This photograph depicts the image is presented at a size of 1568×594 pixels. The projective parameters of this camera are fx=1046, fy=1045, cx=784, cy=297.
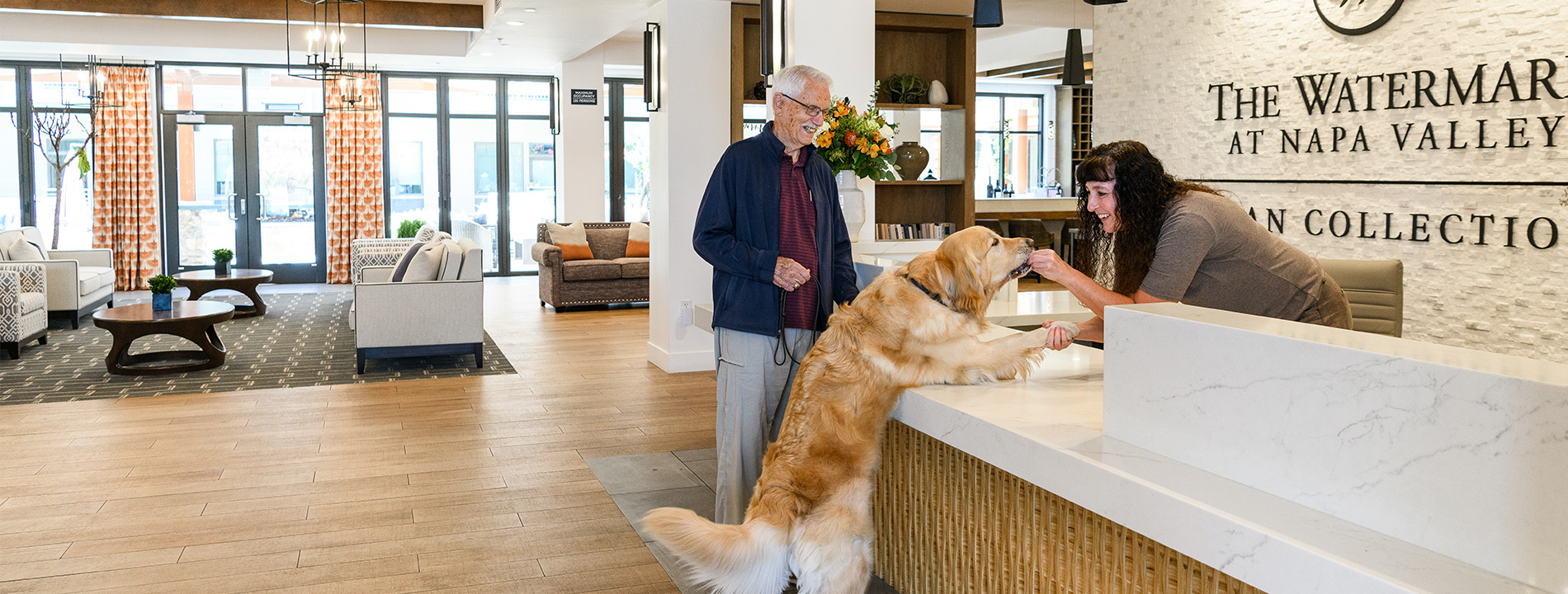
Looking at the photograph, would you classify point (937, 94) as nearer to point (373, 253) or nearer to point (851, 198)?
point (851, 198)

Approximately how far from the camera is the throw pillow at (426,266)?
22.3ft

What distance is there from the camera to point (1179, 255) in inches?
89.0

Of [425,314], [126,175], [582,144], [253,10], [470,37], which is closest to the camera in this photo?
[425,314]

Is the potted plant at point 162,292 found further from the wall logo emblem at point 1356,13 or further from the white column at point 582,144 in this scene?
the wall logo emblem at point 1356,13

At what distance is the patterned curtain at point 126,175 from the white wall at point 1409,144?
36.0 feet

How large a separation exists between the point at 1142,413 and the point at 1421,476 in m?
0.50

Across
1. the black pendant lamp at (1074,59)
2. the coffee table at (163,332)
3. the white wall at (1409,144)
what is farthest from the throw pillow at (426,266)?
the black pendant lamp at (1074,59)

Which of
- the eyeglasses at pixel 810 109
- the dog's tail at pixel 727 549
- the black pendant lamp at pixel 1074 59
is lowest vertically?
the dog's tail at pixel 727 549

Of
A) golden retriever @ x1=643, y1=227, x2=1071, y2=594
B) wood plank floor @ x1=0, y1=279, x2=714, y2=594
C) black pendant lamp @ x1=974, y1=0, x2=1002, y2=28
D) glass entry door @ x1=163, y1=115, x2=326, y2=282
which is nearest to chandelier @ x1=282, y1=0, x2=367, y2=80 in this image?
glass entry door @ x1=163, y1=115, x2=326, y2=282

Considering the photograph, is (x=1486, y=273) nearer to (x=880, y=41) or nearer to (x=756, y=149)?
(x=756, y=149)

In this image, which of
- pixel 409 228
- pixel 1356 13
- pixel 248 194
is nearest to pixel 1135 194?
pixel 1356 13

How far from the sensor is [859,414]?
7.29ft

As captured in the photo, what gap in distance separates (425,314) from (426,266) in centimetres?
32

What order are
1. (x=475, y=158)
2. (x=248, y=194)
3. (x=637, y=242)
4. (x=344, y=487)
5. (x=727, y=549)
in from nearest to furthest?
(x=727, y=549), (x=344, y=487), (x=637, y=242), (x=248, y=194), (x=475, y=158)
